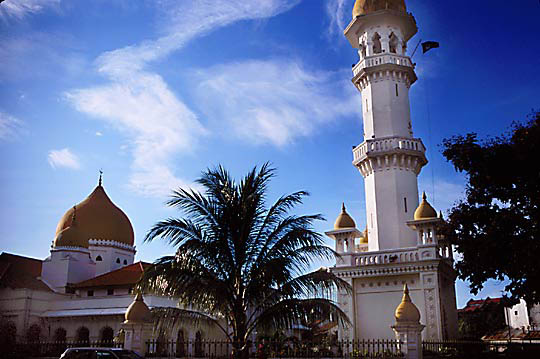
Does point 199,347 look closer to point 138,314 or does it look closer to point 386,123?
point 138,314

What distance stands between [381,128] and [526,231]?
12088 millimetres

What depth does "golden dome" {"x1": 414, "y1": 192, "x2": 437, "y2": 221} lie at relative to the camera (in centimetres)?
2355

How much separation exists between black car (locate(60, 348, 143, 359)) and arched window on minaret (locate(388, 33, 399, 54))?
20885 millimetres

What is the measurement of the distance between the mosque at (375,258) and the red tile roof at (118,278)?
0.10 metres

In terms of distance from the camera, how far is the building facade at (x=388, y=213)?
23406 millimetres

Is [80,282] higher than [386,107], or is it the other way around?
[386,107]

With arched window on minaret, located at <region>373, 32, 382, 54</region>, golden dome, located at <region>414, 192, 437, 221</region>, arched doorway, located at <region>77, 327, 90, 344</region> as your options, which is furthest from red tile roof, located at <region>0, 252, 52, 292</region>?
arched window on minaret, located at <region>373, 32, 382, 54</region>

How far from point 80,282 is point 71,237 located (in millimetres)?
3415

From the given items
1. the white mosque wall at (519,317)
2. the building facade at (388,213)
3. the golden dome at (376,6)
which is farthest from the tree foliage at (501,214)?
the white mosque wall at (519,317)

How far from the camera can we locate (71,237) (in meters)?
39.7

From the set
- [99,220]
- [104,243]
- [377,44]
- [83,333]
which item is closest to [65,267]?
[104,243]

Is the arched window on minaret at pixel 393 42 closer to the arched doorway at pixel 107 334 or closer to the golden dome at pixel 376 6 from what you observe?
the golden dome at pixel 376 6

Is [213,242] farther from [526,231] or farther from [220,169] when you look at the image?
[526,231]

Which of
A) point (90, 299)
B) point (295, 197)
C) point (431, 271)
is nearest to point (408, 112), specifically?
point (431, 271)
